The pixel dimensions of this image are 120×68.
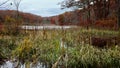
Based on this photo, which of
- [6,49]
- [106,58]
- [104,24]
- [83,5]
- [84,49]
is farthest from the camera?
[83,5]

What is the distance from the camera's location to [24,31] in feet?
61.7

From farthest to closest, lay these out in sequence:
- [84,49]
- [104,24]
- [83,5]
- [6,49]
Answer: [83,5] < [104,24] < [6,49] < [84,49]

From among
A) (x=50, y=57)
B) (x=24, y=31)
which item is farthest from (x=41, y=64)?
(x=24, y=31)

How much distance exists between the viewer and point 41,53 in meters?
9.91

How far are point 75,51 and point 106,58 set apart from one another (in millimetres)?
1061

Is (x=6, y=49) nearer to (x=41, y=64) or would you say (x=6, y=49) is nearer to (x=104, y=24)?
(x=41, y=64)

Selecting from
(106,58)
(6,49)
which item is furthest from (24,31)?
(106,58)

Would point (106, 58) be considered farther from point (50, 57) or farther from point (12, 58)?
point (12, 58)

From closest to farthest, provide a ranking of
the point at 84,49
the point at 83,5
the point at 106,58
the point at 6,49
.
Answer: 1. the point at 106,58
2. the point at 84,49
3. the point at 6,49
4. the point at 83,5

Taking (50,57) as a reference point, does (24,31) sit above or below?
below

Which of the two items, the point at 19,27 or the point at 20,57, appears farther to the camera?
the point at 19,27

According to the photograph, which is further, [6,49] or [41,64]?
[6,49]

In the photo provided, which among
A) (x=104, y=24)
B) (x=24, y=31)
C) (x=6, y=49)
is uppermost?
(x=6, y=49)

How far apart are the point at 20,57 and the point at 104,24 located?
59.1 feet
